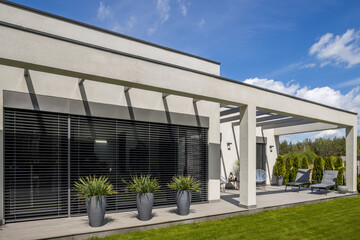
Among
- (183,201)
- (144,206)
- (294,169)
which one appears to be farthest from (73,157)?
(294,169)

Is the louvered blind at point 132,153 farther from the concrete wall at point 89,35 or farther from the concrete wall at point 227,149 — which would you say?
the concrete wall at point 227,149

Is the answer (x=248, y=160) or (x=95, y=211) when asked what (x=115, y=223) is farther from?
(x=248, y=160)

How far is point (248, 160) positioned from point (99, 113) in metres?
4.28

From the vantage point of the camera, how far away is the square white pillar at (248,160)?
7.68m

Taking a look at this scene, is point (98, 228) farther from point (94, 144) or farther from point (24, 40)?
point (24, 40)

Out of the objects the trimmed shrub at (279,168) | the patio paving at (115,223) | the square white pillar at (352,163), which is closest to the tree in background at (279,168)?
the trimmed shrub at (279,168)

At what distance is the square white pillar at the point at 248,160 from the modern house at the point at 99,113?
0.03 m

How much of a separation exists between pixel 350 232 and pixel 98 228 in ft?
17.6

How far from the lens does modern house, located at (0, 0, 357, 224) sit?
18.2 ft

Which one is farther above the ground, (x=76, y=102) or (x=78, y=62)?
(x=78, y=62)

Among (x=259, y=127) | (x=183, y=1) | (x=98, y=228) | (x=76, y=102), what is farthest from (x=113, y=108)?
(x=259, y=127)

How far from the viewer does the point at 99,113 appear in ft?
23.7

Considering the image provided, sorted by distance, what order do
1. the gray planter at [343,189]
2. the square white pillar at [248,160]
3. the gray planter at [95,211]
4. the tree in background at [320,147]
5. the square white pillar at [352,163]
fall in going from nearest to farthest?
1. the gray planter at [95,211]
2. the square white pillar at [248,160]
3. the gray planter at [343,189]
4. the square white pillar at [352,163]
5. the tree in background at [320,147]

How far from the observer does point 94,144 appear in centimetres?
719
